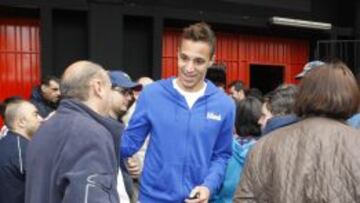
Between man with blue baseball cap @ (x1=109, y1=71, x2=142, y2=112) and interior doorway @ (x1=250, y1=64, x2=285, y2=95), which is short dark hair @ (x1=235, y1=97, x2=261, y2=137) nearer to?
man with blue baseball cap @ (x1=109, y1=71, x2=142, y2=112)

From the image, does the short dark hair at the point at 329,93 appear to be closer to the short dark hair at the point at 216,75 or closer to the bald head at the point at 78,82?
the bald head at the point at 78,82

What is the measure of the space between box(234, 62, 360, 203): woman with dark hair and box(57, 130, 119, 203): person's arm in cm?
59

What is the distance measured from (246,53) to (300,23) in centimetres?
113

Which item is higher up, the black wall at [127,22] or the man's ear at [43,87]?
the black wall at [127,22]

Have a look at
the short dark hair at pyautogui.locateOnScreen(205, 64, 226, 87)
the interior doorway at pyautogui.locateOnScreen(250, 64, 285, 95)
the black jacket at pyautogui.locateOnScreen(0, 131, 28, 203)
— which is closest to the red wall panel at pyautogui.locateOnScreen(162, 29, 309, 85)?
the interior doorway at pyautogui.locateOnScreen(250, 64, 285, 95)

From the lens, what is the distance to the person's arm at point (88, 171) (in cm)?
262

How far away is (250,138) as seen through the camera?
14.5 feet

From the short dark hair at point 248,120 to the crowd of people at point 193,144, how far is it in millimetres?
329

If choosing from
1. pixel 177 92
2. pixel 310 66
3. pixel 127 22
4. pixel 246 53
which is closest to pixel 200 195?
pixel 177 92

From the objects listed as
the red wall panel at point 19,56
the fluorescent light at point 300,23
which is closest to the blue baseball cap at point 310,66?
the red wall panel at point 19,56

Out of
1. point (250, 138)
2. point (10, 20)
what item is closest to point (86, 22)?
point (10, 20)

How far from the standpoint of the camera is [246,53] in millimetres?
11508

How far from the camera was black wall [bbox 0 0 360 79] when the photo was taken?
8.61 meters

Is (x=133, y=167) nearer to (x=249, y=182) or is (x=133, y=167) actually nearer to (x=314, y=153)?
(x=249, y=182)
